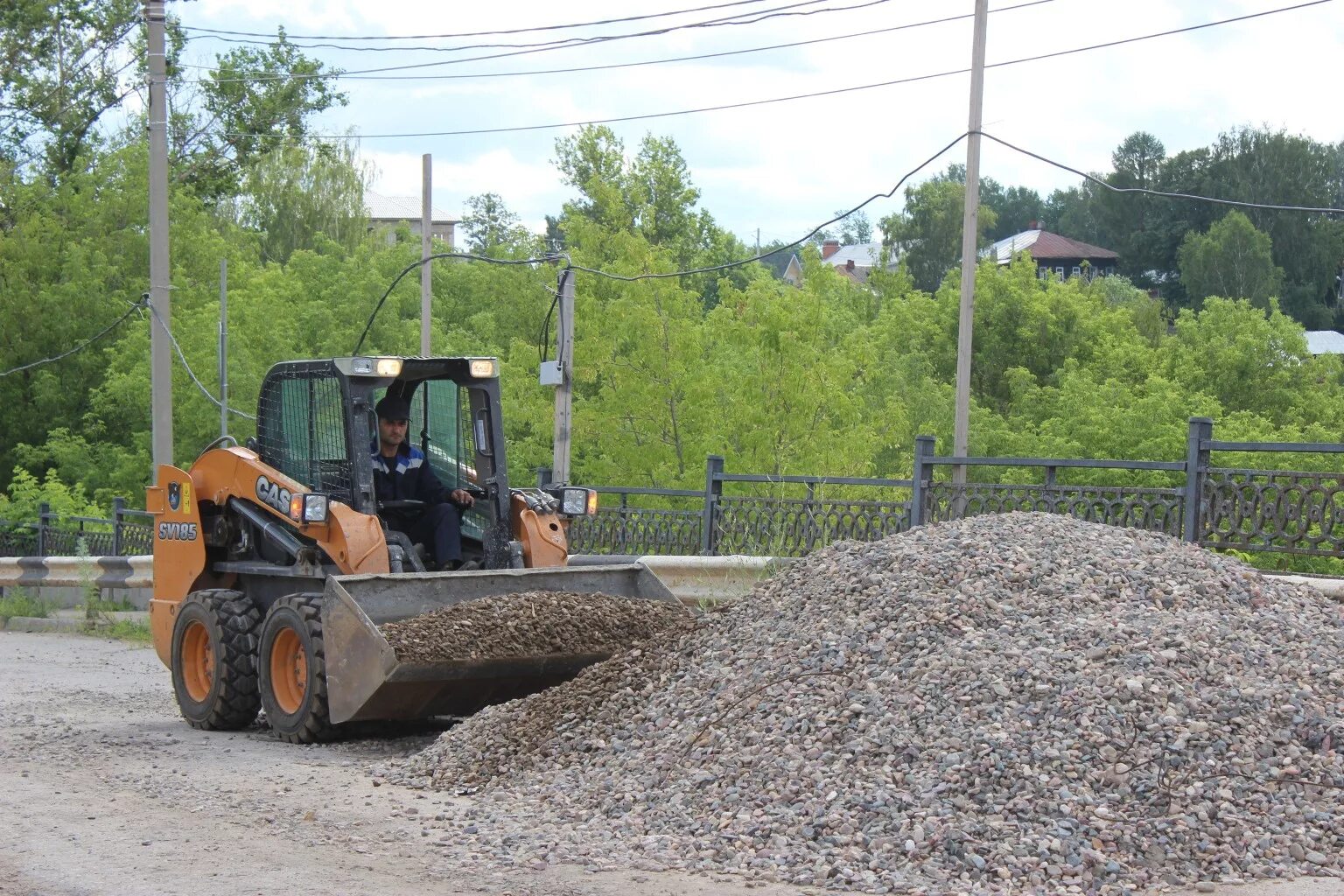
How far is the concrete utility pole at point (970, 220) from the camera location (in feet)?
62.9

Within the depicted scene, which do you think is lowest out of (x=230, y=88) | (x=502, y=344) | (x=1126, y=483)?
(x=1126, y=483)

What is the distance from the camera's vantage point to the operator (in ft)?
32.1

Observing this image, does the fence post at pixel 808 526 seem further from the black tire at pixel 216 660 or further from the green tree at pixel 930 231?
the green tree at pixel 930 231

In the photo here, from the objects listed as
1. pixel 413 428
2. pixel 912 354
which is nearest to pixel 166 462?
pixel 413 428

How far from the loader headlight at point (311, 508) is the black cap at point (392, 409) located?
0.96 m

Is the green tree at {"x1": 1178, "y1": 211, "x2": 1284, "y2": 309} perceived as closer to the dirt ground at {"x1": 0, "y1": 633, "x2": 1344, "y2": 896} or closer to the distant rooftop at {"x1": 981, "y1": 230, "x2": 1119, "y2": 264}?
the distant rooftop at {"x1": 981, "y1": 230, "x2": 1119, "y2": 264}

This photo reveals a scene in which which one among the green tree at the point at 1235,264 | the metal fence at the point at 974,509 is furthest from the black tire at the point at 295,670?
the green tree at the point at 1235,264

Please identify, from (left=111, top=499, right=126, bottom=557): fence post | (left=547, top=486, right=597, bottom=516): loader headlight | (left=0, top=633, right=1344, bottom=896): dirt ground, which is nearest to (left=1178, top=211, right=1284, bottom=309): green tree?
(left=111, top=499, right=126, bottom=557): fence post

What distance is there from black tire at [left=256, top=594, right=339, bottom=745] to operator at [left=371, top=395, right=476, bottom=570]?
105cm

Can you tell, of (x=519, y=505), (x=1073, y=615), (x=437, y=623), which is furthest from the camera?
(x=519, y=505)

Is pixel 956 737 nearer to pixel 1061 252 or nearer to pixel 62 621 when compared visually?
pixel 62 621

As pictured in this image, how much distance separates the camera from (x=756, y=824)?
19.8 ft

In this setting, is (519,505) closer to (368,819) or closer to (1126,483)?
(368,819)

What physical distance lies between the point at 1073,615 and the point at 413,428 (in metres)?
4.97
